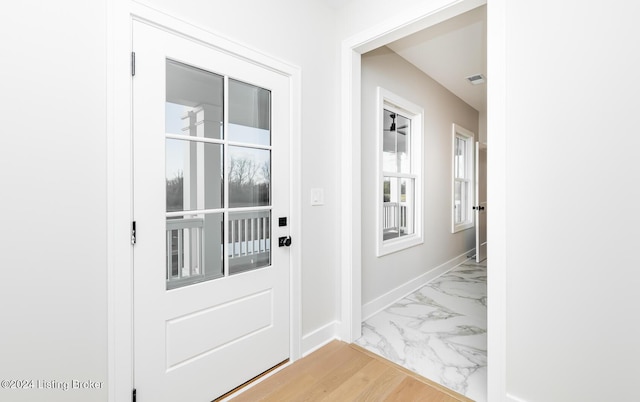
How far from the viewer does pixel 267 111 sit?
6.04 ft

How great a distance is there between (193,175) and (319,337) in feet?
5.19

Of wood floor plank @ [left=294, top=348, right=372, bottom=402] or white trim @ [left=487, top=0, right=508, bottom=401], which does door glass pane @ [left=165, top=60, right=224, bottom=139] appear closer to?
white trim @ [left=487, top=0, right=508, bottom=401]

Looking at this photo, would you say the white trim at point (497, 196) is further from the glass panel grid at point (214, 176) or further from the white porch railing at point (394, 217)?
the white porch railing at point (394, 217)

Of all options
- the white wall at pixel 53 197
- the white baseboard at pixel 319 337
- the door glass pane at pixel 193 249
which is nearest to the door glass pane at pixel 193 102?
the white wall at pixel 53 197

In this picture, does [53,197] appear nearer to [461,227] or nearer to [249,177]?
[249,177]

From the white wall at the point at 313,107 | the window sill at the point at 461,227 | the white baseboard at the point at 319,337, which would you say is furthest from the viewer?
the window sill at the point at 461,227

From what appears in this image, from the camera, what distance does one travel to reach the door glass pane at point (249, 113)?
1.67 m

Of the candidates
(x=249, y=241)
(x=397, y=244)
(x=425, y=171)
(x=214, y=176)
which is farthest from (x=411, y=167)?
(x=214, y=176)

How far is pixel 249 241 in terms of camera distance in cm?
175

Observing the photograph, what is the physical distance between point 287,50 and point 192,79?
760 millimetres

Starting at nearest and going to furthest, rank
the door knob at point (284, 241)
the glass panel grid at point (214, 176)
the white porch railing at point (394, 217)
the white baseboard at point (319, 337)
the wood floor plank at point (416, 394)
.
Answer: the glass panel grid at point (214, 176) → the wood floor plank at point (416, 394) → the door knob at point (284, 241) → the white baseboard at point (319, 337) → the white porch railing at point (394, 217)

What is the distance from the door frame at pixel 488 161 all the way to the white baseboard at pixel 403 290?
0.44 meters

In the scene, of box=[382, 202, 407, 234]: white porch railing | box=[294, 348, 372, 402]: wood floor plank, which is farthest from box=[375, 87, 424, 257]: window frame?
box=[294, 348, 372, 402]: wood floor plank

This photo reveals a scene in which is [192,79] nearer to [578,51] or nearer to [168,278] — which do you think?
[168,278]
